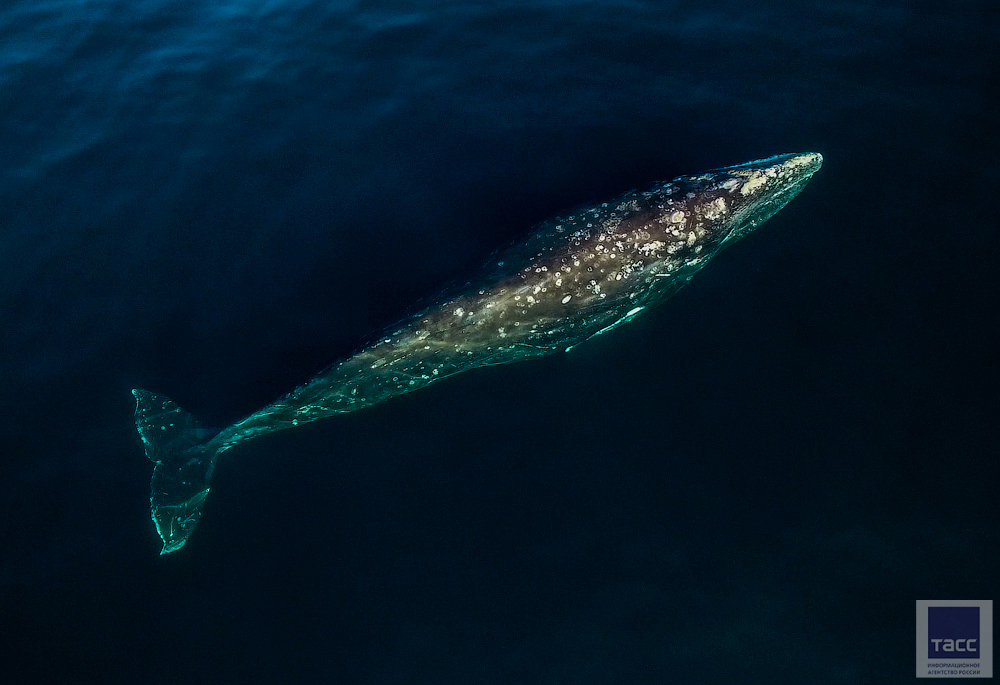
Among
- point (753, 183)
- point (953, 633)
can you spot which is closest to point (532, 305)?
point (753, 183)

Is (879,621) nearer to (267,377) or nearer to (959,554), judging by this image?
(959,554)

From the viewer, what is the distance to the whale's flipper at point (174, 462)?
11406 mm

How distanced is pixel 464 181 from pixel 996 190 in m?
11.5

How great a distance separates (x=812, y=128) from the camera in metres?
15.8

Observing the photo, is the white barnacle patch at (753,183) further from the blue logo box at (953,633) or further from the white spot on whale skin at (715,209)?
the blue logo box at (953,633)

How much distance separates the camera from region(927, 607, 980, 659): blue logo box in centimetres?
925

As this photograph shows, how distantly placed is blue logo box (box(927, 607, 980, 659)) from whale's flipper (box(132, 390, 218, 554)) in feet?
38.7

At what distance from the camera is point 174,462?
1209 cm

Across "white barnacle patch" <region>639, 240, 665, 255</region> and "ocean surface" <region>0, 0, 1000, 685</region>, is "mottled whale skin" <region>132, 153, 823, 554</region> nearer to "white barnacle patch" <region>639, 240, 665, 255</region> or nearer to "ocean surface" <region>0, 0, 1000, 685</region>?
"white barnacle patch" <region>639, 240, 665, 255</region>
